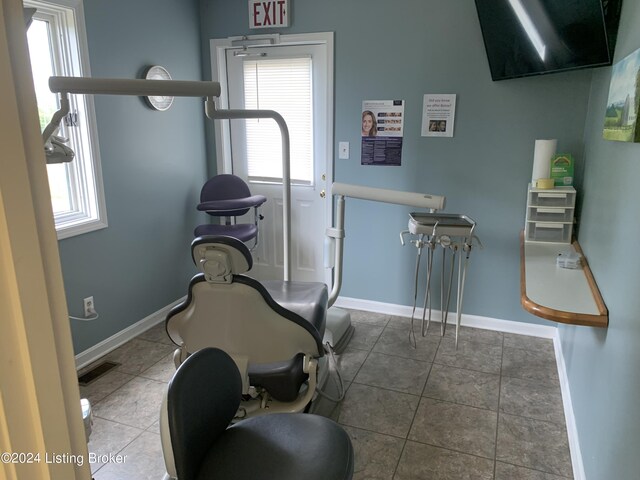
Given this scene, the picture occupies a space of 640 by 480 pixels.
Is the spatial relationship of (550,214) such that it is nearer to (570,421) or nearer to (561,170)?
(561,170)

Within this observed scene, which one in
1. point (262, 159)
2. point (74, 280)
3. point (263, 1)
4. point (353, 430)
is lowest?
point (353, 430)

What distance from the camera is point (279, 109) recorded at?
3.66 meters

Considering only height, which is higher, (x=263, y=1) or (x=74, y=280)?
(x=263, y=1)

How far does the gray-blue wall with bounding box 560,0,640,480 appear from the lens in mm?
1359

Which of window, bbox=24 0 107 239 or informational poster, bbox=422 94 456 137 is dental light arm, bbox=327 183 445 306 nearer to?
informational poster, bbox=422 94 456 137

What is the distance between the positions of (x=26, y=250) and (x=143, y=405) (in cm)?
231

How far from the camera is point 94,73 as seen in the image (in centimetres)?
280

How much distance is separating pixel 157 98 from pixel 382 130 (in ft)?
5.16

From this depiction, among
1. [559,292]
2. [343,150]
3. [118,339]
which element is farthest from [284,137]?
[118,339]

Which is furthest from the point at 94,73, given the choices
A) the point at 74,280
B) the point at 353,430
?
the point at 353,430

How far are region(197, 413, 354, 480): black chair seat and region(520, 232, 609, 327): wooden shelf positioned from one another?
905 millimetres

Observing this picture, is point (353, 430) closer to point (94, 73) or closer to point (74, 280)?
point (74, 280)

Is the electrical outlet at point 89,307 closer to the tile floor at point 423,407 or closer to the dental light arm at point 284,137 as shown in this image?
the tile floor at point 423,407

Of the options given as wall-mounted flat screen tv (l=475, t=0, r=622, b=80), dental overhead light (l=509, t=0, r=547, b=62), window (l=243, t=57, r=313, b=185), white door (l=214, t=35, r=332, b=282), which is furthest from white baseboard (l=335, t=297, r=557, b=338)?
dental overhead light (l=509, t=0, r=547, b=62)
